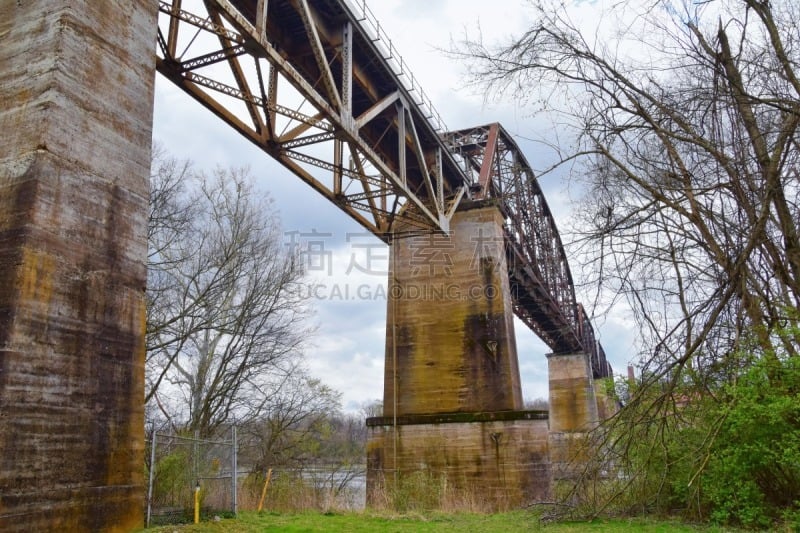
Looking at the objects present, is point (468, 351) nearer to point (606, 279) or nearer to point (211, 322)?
point (211, 322)

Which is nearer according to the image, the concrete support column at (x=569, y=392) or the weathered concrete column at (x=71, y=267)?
the weathered concrete column at (x=71, y=267)

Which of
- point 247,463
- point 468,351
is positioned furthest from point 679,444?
point 247,463

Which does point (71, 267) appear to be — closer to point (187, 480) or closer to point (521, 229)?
point (187, 480)

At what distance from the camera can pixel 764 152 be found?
6367mm

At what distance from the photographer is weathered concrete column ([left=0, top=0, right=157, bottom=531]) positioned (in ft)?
17.0

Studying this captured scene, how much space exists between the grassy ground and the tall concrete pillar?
185 inches

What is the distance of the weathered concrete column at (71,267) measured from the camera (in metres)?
5.19

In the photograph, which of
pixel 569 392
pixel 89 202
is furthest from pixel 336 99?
pixel 569 392

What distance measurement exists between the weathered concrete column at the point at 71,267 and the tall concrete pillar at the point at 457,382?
1230 cm

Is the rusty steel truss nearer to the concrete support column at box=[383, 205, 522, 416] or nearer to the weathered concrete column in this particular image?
the concrete support column at box=[383, 205, 522, 416]

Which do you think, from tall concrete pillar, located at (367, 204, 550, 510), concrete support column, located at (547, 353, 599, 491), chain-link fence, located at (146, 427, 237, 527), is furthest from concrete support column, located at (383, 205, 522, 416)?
concrete support column, located at (547, 353, 599, 491)

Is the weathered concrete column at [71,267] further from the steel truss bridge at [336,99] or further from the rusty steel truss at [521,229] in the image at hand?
the rusty steel truss at [521,229]

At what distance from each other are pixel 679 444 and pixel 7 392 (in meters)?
9.52

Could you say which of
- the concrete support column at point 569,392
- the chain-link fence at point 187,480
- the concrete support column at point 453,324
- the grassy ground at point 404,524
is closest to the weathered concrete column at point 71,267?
the grassy ground at point 404,524
